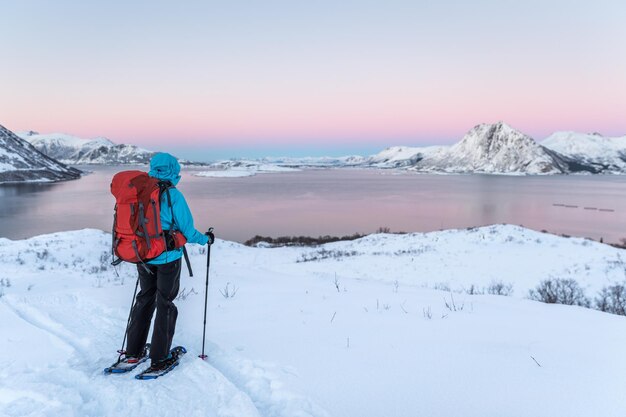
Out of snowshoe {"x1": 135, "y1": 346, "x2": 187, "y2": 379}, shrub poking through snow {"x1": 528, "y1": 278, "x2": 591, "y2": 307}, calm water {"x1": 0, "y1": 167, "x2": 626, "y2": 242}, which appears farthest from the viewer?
calm water {"x1": 0, "y1": 167, "x2": 626, "y2": 242}

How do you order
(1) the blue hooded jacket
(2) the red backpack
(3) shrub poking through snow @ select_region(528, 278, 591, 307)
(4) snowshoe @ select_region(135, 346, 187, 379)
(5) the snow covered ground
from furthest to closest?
(3) shrub poking through snow @ select_region(528, 278, 591, 307) → (1) the blue hooded jacket → (4) snowshoe @ select_region(135, 346, 187, 379) → (2) the red backpack → (5) the snow covered ground

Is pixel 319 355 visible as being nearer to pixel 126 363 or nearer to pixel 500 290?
pixel 126 363

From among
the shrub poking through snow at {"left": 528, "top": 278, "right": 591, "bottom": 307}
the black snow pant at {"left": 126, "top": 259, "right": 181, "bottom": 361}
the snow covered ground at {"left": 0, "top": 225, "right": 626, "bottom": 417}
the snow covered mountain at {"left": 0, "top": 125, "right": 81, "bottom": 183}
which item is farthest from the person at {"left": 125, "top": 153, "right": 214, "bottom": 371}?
the snow covered mountain at {"left": 0, "top": 125, "right": 81, "bottom": 183}

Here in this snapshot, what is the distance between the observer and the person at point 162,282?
11.6 ft

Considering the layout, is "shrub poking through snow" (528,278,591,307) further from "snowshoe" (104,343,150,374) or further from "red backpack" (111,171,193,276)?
"red backpack" (111,171,193,276)

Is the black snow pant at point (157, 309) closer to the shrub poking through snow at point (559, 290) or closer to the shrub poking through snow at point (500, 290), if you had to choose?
the shrub poking through snow at point (500, 290)

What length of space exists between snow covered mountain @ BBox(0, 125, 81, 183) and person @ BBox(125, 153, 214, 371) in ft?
418

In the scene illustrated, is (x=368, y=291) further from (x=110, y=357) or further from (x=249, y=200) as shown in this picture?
(x=249, y=200)

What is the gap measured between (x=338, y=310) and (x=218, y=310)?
190 cm

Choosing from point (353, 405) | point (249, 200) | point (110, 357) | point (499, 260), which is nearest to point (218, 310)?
point (110, 357)

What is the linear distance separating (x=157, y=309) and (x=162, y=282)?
12.4 inches

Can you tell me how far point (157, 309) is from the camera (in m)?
3.64

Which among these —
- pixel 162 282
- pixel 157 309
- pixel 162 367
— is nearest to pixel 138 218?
pixel 162 282

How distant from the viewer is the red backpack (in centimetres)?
328
